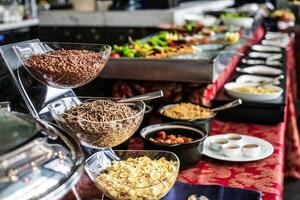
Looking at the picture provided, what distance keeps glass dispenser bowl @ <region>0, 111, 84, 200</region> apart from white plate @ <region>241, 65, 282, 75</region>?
160 cm

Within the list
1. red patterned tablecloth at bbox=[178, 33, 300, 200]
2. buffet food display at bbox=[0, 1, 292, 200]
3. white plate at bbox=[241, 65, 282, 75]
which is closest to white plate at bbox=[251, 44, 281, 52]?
white plate at bbox=[241, 65, 282, 75]

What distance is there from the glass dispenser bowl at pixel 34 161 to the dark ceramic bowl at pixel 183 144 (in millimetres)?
460

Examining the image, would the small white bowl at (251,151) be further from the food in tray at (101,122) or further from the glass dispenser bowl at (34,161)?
the glass dispenser bowl at (34,161)

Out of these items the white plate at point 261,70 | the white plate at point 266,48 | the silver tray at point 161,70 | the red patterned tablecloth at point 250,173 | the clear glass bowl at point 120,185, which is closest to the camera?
the clear glass bowl at point 120,185

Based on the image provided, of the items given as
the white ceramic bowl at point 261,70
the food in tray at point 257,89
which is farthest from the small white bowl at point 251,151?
the white ceramic bowl at point 261,70

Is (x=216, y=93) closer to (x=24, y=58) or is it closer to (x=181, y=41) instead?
(x=181, y=41)

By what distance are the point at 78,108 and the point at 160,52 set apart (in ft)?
3.06

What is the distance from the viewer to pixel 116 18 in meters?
3.56

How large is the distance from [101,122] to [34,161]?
332 mm

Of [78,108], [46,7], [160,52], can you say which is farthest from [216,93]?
[46,7]

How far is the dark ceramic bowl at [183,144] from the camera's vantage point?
1.15 m

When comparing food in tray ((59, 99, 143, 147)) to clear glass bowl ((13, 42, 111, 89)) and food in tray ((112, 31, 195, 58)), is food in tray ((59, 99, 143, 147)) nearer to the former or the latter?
clear glass bowl ((13, 42, 111, 89))

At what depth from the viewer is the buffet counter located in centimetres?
340

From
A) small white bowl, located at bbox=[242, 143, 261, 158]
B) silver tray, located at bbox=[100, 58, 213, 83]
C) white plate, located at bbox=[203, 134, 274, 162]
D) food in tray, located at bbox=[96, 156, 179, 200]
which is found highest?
silver tray, located at bbox=[100, 58, 213, 83]
